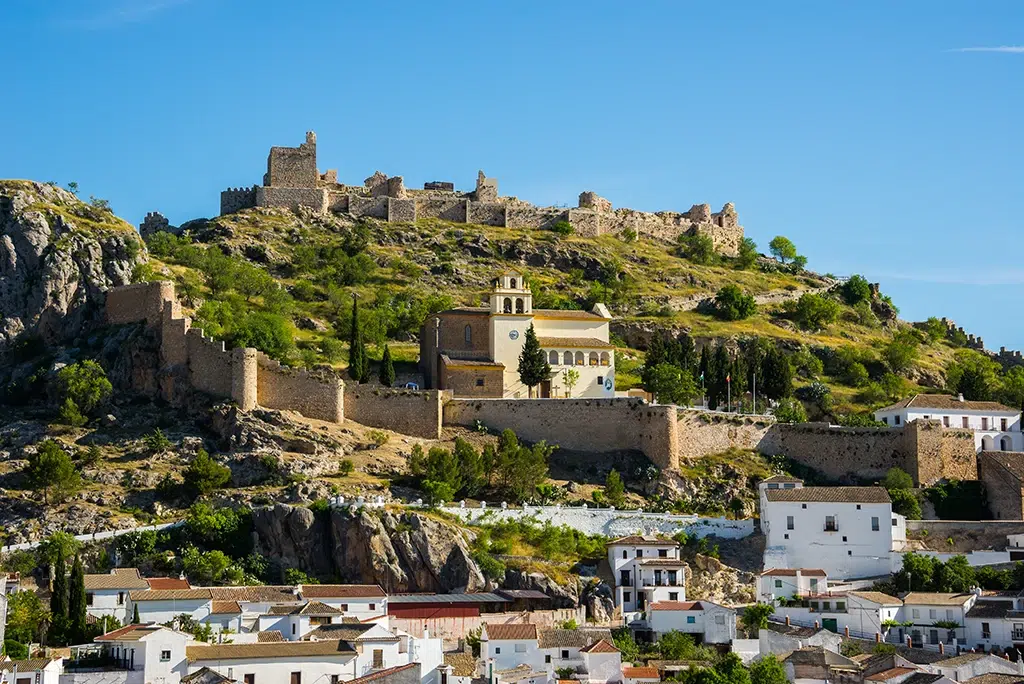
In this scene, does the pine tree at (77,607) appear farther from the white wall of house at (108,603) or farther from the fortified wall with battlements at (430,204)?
the fortified wall with battlements at (430,204)

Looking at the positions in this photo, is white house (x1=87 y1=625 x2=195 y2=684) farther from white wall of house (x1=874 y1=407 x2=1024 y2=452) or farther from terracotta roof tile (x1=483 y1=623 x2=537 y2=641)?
white wall of house (x1=874 y1=407 x2=1024 y2=452)

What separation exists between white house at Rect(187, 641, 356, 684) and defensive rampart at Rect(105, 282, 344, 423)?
754 inches

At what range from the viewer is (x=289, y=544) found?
62031mm

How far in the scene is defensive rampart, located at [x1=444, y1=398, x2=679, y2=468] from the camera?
73188 mm

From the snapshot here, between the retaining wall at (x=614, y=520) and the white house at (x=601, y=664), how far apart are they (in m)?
11.2

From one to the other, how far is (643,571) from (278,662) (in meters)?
16.9

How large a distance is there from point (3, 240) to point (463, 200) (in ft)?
135

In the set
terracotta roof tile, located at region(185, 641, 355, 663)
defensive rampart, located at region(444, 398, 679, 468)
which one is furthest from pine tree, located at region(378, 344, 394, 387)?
terracotta roof tile, located at region(185, 641, 355, 663)

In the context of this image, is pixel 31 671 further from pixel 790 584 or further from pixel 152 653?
pixel 790 584

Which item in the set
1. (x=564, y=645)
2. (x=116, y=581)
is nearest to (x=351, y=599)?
(x=564, y=645)

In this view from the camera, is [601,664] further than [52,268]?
No

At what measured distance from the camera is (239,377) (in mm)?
69875

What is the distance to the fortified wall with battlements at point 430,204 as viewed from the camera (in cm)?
10838

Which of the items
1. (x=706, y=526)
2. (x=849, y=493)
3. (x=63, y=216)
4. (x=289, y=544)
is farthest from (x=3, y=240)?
(x=849, y=493)
